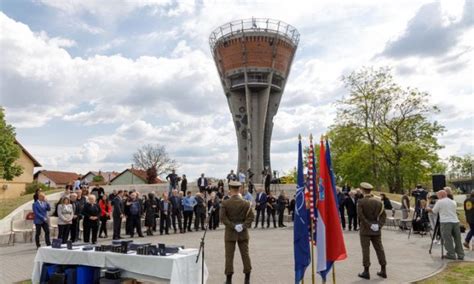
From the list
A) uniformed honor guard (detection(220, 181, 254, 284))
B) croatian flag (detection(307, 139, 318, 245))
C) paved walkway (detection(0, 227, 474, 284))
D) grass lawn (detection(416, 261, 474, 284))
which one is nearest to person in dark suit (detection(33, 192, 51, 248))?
paved walkway (detection(0, 227, 474, 284))

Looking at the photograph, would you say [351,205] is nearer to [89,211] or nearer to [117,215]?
[117,215]

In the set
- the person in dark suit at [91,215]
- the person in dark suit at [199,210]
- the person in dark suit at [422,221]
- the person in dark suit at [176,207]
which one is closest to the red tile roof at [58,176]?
the person in dark suit at [199,210]

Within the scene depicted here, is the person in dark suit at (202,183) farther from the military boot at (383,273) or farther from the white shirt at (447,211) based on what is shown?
the military boot at (383,273)

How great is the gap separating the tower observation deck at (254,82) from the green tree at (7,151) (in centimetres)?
2624

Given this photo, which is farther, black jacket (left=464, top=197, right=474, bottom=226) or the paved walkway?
black jacket (left=464, top=197, right=474, bottom=226)

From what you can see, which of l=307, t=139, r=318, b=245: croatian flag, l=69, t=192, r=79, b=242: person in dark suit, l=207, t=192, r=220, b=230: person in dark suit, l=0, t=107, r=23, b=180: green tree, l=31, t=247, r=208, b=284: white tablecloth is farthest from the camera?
l=0, t=107, r=23, b=180: green tree

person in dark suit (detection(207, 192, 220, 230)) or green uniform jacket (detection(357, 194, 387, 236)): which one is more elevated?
green uniform jacket (detection(357, 194, 387, 236))

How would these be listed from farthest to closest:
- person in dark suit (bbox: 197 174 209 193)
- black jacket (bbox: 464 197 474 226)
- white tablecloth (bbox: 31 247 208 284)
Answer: person in dark suit (bbox: 197 174 209 193), black jacket (bbox: 464 197 474 226), white tablecloth (bbox: 31 247 208 284)

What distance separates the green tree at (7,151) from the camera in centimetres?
4384

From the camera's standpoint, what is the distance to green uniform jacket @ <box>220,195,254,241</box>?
7938mm

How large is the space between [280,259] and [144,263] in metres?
5.31

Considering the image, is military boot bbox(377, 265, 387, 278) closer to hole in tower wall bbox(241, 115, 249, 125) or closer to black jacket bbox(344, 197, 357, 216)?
black jacket bbox(344, 197, 357, 216)

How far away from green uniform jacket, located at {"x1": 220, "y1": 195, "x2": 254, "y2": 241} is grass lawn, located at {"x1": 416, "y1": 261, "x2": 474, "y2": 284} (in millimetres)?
3842

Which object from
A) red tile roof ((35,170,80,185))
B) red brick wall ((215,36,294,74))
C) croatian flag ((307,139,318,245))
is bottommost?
croatian flag ((307,139,318,245))
